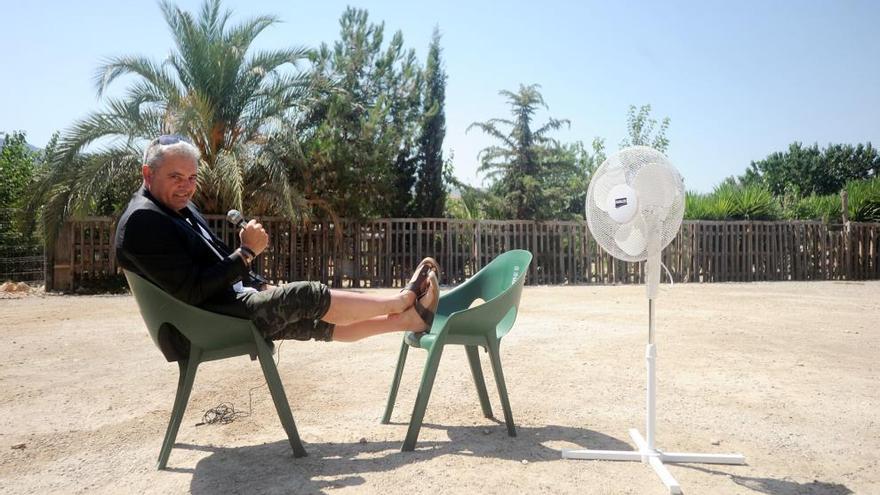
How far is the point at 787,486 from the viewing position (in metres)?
2.48

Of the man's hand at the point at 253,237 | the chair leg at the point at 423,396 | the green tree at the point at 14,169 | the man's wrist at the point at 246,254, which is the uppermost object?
the green tree at the point at 14,169

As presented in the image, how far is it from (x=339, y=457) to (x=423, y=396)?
477mm

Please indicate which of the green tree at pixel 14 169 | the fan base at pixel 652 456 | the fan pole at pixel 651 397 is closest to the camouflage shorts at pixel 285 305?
the fan base at pixel 652 456

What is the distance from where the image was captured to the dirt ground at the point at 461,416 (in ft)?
8.46

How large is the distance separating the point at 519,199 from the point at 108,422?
48.8 ft

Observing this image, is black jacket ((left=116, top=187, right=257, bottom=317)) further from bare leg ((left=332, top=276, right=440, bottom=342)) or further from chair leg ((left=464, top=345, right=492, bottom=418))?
chair leg ((left=464, top=345, right=492, bottom=418))

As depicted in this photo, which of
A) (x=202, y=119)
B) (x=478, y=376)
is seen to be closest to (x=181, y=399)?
(x=478, y=376)

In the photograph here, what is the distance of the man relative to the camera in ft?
8.54

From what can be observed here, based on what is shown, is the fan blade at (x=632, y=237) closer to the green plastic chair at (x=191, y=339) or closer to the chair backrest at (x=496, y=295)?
the chair backrest at (x=496, y=295)

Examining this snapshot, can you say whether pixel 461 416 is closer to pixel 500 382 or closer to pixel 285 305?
pixel 500 382

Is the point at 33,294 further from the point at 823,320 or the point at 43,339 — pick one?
the point at 823,320

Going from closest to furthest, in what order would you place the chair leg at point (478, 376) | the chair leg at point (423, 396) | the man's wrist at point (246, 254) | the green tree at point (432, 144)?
1. the man's wrist at point (246, 254)
2. the chair leg at point (423, 396)
3. the chair leg at point (478, 376)
4. the green tree at point (432, 144)

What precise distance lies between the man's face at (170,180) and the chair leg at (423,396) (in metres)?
1.35

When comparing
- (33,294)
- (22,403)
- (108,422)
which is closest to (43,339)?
(22,403)
